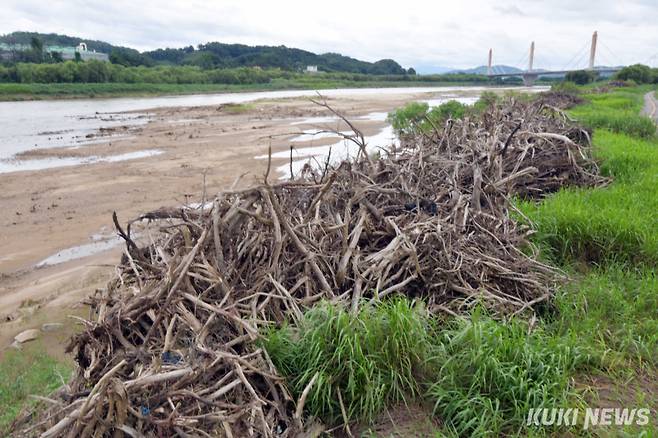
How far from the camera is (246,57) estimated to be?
327 ft

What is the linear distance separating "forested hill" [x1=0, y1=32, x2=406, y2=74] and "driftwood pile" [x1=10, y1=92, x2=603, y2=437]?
81.4 m

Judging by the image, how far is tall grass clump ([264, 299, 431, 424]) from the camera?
2896 mm

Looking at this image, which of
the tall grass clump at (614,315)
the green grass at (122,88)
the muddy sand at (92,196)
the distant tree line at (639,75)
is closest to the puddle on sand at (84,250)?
the muddy sand at (92,196)

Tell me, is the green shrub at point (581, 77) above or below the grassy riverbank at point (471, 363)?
above

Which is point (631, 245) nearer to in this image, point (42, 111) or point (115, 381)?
point (115, 381)

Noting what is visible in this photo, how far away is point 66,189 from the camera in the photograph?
11.4 m

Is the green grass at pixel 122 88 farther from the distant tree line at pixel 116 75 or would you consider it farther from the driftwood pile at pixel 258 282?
the driftwood pile at pixel 258 282

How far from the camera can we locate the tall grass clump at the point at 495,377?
2.79 m

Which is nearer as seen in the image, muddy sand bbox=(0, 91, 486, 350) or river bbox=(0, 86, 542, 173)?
muddy sand bbox=(0, 91, 486, 350)

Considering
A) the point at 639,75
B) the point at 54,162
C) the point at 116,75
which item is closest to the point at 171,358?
the point at 54,162

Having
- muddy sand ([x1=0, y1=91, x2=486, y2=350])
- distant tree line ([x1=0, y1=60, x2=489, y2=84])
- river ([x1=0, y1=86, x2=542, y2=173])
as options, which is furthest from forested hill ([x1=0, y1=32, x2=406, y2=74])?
muddy sand ([x1=0, y1=91, x2=486, y2=350])

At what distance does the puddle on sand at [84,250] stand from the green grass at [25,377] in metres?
2.82

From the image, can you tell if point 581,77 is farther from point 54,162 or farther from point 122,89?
point 54,162

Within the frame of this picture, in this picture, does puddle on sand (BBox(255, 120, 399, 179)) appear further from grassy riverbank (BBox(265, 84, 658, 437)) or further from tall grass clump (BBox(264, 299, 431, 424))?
tall grass clump (BBox(264, 299, 431, 424))
